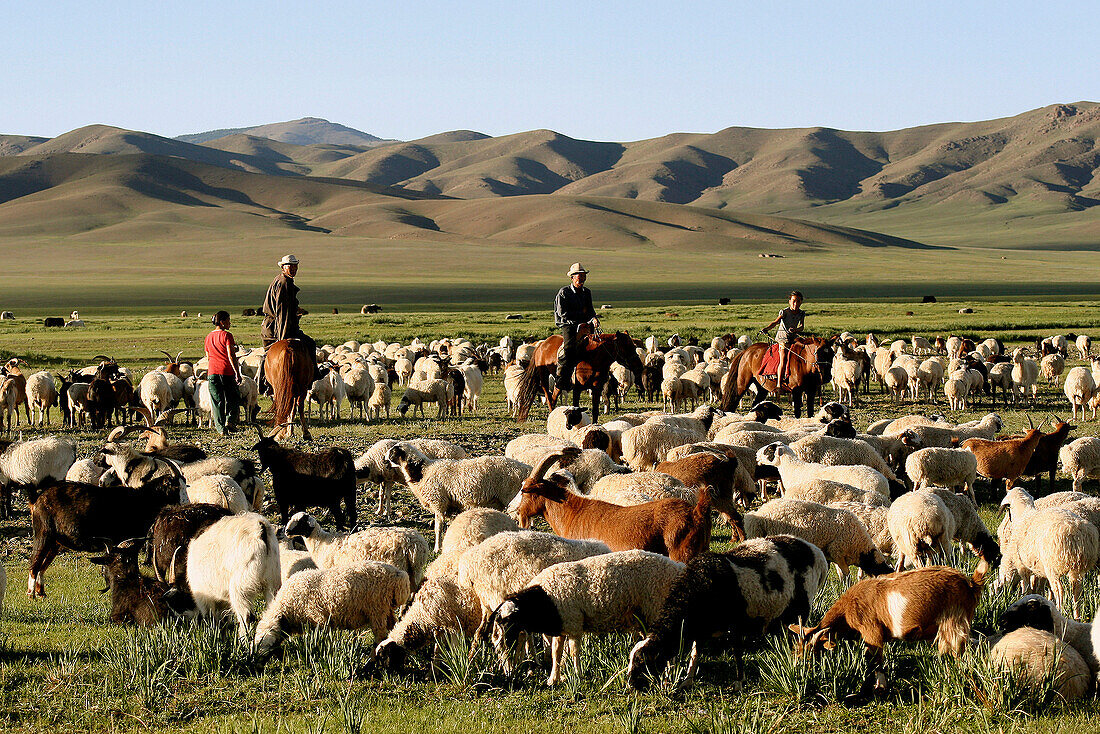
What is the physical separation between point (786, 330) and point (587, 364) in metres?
3.71

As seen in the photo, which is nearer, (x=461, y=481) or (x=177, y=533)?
(x=177, y=533)

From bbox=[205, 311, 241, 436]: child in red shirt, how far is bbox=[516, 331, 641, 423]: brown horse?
16.2 ft

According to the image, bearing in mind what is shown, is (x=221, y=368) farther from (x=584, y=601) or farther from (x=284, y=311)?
(x=584, y=601)

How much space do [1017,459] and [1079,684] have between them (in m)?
6.55

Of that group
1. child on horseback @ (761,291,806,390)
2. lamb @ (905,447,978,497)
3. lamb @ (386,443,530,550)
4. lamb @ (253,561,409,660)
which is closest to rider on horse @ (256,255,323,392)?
lamb @ (386,443,530,550)

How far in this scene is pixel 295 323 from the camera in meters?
14.9

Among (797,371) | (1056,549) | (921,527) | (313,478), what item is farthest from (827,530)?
(797,371)

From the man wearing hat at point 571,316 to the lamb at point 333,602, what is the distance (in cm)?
982

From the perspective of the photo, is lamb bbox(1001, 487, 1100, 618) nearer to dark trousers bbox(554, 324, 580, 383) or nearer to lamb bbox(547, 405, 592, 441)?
lamb bbox(547, 405, 592, 441)

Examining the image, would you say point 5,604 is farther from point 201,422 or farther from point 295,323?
point 201,422

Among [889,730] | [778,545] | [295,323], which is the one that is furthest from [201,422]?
[889,730]

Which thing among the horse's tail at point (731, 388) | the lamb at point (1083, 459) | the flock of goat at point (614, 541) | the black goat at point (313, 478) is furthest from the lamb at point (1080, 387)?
the black goat at point (313, 478)

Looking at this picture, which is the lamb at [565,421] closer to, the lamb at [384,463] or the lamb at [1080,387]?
the lamb at [384,463]

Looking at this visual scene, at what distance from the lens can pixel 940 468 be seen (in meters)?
10.5
